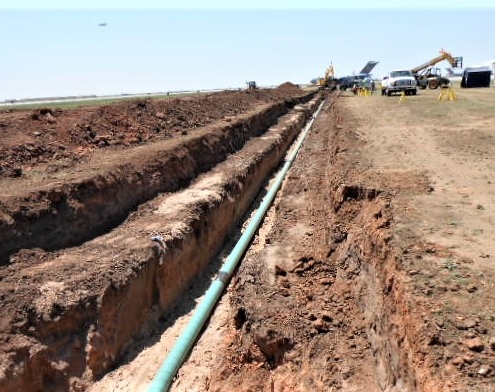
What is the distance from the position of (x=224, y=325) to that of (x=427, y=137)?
10.7m

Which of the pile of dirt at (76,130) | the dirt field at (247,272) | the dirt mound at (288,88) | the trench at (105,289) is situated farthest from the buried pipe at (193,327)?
the dirt mound at (288,88)

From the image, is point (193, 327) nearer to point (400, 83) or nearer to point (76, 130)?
point (76, 130)

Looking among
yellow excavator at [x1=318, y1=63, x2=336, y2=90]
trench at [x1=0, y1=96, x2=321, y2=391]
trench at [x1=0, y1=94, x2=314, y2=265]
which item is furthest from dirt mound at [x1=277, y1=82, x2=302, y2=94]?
trench at [x1=0, y1=96, x2=321, y2=391]

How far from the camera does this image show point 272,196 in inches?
535

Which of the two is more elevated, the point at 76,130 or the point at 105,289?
the point at 76,130

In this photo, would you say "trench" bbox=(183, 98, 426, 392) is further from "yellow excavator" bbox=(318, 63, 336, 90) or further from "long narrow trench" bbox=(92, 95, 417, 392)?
"yellow excavator" bbox=(318, 63, 336, 90)

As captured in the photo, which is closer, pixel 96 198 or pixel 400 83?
pixel 96 198

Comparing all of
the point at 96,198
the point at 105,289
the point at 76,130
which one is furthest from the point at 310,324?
the point at 76,130

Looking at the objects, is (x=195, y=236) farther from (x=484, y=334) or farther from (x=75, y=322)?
(x=484, y=334)

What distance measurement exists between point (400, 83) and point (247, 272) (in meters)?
36.6

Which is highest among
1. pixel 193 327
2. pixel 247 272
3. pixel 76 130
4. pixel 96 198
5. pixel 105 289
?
pixel 76 130

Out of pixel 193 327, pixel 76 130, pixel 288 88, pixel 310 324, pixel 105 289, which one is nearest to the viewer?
pixel 310 324

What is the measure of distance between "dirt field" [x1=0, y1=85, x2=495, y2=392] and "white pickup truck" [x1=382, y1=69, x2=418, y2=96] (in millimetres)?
28457

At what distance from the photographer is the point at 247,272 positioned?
7.90 meters
